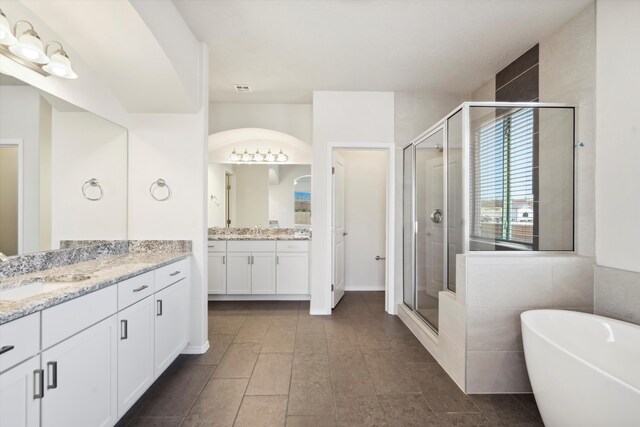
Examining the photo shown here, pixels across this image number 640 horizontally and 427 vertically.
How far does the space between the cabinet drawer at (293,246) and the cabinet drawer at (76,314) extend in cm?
246

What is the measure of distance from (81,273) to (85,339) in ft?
1.63

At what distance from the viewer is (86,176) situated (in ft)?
7.30

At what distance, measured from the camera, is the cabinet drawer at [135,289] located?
1637 mm

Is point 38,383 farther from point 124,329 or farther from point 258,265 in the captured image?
point 258,265

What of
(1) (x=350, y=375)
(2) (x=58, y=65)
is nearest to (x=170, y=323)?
(1) (x=350, y=375)

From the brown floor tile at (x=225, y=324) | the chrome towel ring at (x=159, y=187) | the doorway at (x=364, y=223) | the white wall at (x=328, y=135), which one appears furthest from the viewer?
the doorway at (x=364, y=223)

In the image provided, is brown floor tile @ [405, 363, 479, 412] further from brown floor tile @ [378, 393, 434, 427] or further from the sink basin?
the sink basin

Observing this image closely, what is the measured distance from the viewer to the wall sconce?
1.50 m

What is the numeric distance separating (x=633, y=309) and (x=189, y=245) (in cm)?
302

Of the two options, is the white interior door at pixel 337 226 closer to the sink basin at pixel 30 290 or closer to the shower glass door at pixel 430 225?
the shower glass door at pixel 430 225

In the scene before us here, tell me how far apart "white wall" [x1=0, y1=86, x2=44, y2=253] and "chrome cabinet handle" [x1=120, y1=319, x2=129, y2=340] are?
0.67 m

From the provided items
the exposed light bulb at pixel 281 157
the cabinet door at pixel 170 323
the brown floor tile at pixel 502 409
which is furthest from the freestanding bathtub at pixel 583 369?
the exposed light bulb at pixel 281 157

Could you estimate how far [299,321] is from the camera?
132 inches

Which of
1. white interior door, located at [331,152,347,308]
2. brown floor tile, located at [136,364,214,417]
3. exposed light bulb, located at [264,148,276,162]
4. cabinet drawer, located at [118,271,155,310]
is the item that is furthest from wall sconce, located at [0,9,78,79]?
exposed light bulb, located at [264,148,276,162]
